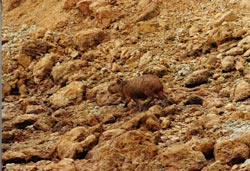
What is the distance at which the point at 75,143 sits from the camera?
7137 mm

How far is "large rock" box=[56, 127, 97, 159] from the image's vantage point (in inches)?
276

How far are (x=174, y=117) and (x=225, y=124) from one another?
0.81 meters

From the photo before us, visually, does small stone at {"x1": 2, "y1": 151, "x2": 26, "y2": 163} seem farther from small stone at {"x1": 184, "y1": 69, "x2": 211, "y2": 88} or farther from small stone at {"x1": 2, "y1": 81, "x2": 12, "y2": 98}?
small stone at {"x1": 184, "y1": 69, "x2": 211, "y2": 88}

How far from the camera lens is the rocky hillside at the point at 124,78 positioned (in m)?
6.64

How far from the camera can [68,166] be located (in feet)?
21.8

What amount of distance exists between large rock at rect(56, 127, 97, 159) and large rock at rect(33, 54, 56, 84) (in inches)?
106

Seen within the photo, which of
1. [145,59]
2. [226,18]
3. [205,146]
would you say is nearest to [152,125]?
[205,146]

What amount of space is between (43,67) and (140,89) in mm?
2385

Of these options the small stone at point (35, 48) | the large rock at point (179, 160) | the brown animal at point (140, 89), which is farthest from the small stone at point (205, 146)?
the small stone at point (35, 48)

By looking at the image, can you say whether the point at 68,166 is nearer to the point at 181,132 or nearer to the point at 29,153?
the point at 29,153

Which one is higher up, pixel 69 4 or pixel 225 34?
pixel 69 4

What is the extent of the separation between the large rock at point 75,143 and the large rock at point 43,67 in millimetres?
2704

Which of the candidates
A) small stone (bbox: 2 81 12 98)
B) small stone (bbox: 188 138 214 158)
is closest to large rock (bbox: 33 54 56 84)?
small stone (bbox: 2 81 12 98)

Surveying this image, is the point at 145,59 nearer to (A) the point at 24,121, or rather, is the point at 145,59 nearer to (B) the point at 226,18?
(B) the point at 226,18
